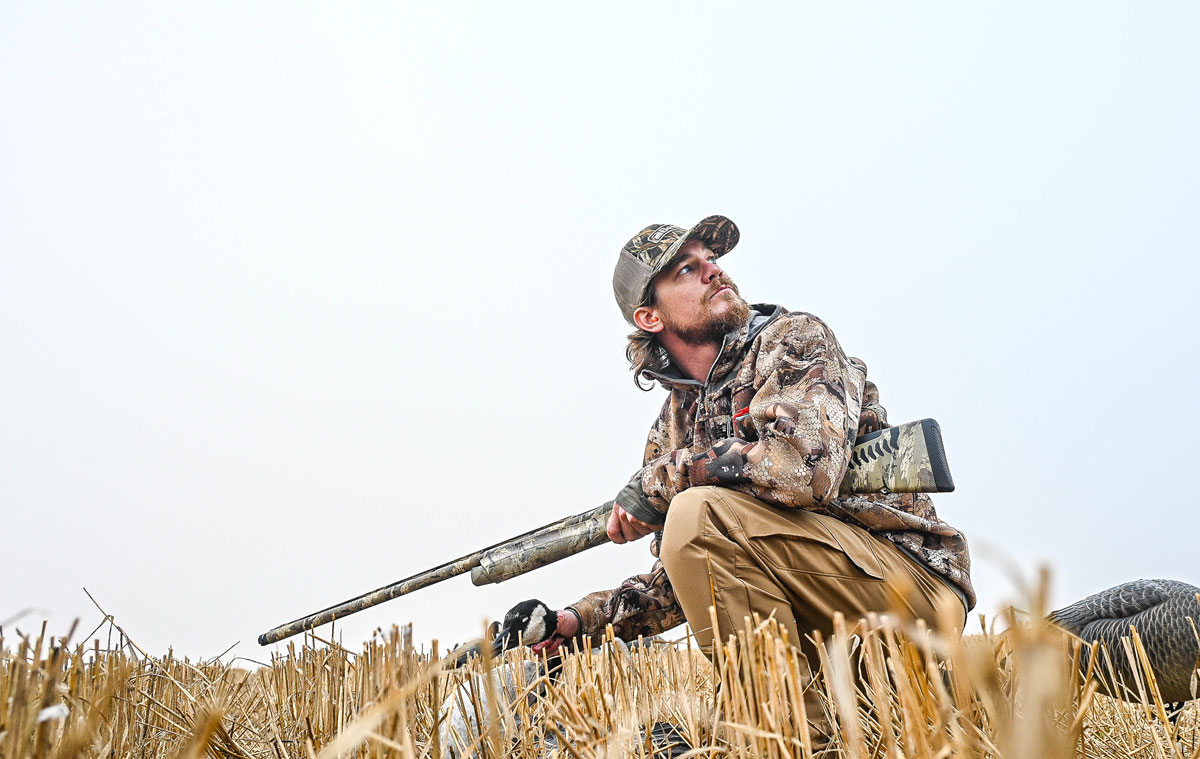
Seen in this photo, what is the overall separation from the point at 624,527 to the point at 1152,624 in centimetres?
192

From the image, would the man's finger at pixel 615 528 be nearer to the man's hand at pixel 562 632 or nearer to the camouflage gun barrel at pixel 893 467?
the camouflage gun barrel at pixel 893 467

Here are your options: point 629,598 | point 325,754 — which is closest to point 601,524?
point 629,598

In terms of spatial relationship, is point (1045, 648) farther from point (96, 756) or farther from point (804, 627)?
point (804, 627)

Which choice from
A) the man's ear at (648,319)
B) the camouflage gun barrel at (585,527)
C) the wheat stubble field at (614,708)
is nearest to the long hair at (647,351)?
the man's ear at (648,319)

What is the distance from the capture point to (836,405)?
281cm

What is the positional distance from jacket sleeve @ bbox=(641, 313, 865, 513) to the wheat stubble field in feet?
2.12

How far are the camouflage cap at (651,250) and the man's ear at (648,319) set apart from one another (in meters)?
0.03

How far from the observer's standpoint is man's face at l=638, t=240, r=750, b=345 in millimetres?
3471

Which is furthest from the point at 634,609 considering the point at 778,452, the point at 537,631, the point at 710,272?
the point at 710,272

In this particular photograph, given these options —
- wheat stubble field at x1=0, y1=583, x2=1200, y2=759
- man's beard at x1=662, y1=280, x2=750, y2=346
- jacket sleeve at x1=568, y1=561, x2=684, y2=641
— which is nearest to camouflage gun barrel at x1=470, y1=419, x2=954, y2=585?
jacket sleeve at x1=568, y1=561, x2=684, y2=641

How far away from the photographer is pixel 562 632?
3402 mm

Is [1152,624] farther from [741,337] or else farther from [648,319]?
[648,319]

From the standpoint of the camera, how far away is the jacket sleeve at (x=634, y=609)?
3469mm

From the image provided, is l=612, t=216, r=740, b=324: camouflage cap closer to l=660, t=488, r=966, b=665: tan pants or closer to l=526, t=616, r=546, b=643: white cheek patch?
l=660, t=488, r=966, b=665: tan pants
